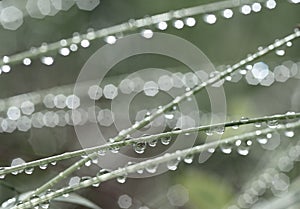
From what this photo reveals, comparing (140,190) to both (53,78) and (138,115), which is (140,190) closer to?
(138,115)

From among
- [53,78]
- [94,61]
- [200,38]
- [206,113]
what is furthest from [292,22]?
[53,78]

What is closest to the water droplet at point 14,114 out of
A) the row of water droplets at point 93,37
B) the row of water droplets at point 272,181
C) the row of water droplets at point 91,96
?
the row of water droplets at point 91,96

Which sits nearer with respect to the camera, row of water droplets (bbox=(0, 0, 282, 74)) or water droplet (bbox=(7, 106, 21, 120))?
row of water droplets (bbox=(0, 0, 282, 74))

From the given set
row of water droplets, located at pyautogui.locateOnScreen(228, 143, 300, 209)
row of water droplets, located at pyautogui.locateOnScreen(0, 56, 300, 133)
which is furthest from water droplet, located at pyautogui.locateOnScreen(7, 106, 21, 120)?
row of water droplets, located at pyautogui.locateOnScreen(228, 143, 300, 209)

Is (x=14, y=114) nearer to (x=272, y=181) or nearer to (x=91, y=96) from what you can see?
(x=91, y=96)

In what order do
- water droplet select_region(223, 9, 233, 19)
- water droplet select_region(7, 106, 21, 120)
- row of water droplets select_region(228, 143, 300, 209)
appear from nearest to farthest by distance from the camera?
water droplet select_region(223, 9, 233, 19) < row of water droplets select_region(228, 143, 300, 209) < water droplet select_region(7, 106, 21, 120)

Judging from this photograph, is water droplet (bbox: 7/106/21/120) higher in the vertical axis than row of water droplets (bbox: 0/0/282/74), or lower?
higher

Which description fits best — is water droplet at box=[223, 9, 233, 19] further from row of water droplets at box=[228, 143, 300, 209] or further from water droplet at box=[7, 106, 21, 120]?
water droplet at box=[7, 106, 21, 120]

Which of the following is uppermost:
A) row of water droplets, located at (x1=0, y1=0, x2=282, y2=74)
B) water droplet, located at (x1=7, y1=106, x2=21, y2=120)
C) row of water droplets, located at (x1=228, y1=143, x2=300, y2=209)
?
water droplet, located at (x1=7, y1=106, x2=21, y2=120)

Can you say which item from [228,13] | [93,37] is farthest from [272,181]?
[93,37]

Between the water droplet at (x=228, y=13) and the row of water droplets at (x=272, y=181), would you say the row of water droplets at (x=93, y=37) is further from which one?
the row of water droplets at (x=272, y=181)

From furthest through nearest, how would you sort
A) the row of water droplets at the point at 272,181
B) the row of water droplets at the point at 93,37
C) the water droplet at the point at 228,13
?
the row of water droplets at the point at 272,181 → the water droplet at the point at 228,13 → the row of water droplets at the point at 93,37
